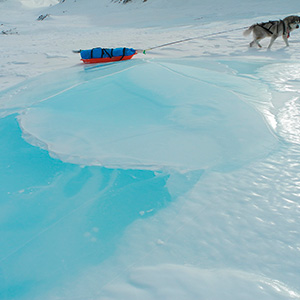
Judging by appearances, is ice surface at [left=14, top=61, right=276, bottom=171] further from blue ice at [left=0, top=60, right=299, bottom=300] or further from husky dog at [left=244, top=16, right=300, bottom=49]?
husky dog at [left=244, top=16, right=300, bottom=49]

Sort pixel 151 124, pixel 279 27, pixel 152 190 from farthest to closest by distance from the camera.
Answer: pixel 279 27
pixel 151 124
pixel 152 190

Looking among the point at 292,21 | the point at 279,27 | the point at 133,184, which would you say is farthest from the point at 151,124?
the point at 292,21

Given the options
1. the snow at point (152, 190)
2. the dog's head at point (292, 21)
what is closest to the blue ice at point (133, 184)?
the snow at point (152, 190)

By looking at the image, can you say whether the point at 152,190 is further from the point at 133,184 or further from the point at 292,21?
the point at 292,21

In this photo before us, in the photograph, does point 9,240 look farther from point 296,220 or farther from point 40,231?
point 296,220

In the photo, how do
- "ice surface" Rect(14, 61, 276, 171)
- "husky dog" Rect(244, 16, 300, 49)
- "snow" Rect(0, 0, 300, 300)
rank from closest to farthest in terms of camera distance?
1. "snow" Rect(0, 0, 300, 300)
2. "ice surface" Rect(14, 61, 276, 171)
3. "husky dog" Rect(244, 16, 300, 49)

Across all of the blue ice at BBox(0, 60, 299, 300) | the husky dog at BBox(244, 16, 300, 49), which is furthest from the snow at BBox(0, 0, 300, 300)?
the husky dog at BBox(244, 16, 300, 49)

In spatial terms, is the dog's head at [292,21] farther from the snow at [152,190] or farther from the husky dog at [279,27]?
the snow at [152,190]

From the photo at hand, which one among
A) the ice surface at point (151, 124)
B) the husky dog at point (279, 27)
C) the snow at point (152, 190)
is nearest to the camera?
the snow at point (152, 190)

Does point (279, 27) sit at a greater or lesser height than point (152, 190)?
greater
